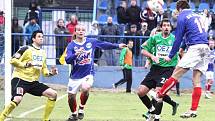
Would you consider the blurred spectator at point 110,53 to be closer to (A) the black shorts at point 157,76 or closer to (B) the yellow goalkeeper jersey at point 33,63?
(A) the black shorts at point 157,76

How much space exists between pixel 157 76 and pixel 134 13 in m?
11.6

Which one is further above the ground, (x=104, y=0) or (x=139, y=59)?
(x=104, y=0)

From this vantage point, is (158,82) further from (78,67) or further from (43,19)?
(43,19)

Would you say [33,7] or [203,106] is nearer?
[203,106]

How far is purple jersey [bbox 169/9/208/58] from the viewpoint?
439 inches

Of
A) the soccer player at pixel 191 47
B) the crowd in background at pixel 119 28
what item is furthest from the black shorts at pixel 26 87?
the crowd in background at pixel 119 28

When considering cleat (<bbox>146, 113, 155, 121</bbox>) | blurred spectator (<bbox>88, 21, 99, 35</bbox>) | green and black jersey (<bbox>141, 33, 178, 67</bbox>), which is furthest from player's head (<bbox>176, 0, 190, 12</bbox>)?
blurred spectator (<bbox>88, 21, 99, 35</bbox>)

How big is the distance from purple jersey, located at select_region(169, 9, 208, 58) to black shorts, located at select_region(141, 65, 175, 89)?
3.77 feet

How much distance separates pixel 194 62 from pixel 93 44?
2732mm

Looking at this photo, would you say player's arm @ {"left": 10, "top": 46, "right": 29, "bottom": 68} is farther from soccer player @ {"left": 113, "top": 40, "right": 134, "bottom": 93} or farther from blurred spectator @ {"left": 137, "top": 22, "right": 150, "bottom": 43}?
blurred spectator @ {"left": 137, "top": 22, "right": 150, "bottom": 43}

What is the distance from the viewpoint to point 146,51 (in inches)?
487

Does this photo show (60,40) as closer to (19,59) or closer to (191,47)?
(19,59)

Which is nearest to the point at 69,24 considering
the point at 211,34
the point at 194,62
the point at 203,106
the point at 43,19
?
the point at 43,19

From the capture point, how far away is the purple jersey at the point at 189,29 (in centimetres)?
1115
